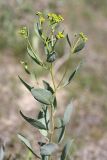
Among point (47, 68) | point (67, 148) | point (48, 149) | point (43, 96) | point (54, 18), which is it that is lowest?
point (67, 148)

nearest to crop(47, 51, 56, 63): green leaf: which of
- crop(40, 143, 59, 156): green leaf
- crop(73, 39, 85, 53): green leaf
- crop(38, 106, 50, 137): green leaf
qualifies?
crop(73, 39, 85, 53): green leaf

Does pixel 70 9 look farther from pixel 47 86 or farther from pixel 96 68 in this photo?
pixel 47 86

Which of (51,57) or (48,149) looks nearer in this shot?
(51,57)

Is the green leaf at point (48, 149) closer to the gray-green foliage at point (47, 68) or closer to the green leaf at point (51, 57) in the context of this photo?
the gray-green foliage at point (47, 68)

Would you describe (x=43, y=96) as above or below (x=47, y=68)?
below

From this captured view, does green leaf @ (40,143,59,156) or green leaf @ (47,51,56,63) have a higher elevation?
green leaf @ (47,51,56,63)

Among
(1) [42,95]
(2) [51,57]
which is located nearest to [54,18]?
(2) [51,57]

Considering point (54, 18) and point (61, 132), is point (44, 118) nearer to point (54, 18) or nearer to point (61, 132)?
point (61, 132)

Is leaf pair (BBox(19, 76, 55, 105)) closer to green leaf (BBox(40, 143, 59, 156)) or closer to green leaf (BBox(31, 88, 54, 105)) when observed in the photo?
green leaf (BBox(31, 88, 54, 105))
